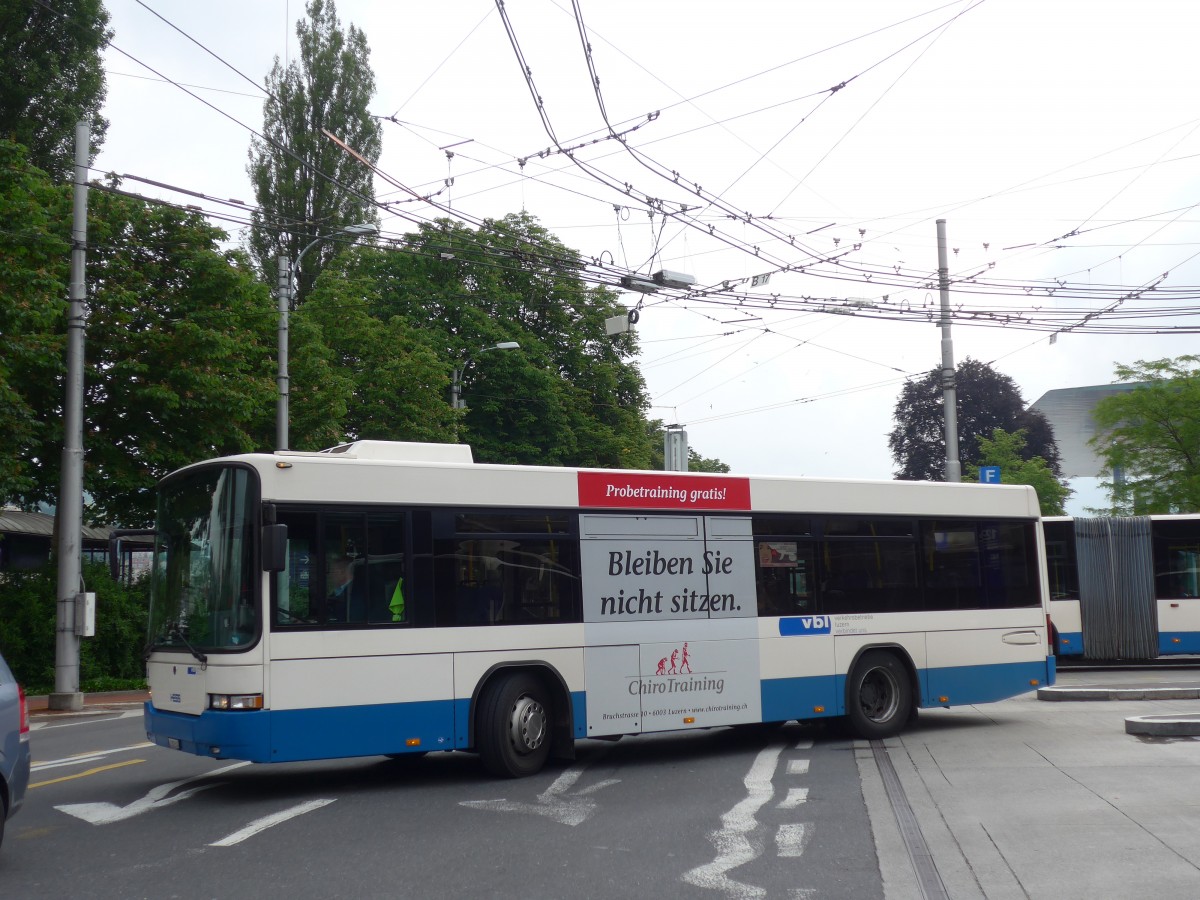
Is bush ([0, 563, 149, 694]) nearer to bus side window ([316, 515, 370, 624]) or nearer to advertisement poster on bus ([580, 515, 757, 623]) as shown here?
advertisement poster on bus ([580, 515, 757, 623])

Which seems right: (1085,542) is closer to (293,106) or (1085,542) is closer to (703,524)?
(703,524)

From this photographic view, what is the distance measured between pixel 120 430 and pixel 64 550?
4.80 metres

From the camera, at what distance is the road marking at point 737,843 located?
7094 mm

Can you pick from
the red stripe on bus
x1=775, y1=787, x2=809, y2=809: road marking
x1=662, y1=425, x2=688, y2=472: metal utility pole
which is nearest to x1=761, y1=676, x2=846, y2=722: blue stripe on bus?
the red stripe on bus

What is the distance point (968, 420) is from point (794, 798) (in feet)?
173

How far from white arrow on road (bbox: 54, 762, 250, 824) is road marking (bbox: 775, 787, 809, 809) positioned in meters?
4.77

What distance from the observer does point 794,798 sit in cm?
1012

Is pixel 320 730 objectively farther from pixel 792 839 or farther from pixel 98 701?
pixel 98 701

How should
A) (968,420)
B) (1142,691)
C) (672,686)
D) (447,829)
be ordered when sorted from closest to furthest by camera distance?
(447,829)
(672,686)
(1142,691)
(968,420)

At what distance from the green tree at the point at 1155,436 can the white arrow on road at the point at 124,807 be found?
31.8 metres

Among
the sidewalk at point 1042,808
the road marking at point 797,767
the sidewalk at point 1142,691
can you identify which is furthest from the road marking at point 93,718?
the sidewalk at point 1142,691

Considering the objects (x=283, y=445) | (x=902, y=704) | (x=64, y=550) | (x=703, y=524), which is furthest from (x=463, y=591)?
(x=283, y=445)

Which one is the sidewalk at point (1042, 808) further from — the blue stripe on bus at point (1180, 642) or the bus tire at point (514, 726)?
the blue stripe on bus at point (1180, 642)

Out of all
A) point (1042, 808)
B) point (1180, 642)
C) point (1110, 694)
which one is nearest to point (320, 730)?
point (1042, 808)
